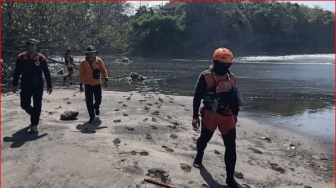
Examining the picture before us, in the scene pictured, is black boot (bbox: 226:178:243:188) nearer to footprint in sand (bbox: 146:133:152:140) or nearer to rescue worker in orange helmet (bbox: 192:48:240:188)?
rescue worker in orange helmet (bbox: 192:48:240:188)

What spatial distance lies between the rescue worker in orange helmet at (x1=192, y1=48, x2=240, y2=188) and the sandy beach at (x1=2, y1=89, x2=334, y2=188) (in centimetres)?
44

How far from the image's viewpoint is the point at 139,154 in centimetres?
657

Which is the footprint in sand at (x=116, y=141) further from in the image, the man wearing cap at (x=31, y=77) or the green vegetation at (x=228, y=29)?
the green vegetation at (x=228, y=29)

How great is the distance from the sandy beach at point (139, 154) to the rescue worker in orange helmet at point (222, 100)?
44 centimetres

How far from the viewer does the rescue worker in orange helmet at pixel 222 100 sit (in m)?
5.86

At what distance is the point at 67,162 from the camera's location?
6.11 meters

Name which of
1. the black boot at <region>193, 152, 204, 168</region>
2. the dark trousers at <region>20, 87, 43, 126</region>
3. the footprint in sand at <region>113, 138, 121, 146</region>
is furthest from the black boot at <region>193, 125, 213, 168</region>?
the dark trousers at <region>20, 87, 43, 126</region>

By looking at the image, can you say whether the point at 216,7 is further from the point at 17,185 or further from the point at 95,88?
the point at 17,185

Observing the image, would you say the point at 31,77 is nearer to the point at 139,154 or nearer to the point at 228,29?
the point at 139,154

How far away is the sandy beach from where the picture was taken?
18.7 ft

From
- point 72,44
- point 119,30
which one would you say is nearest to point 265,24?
point 119,30

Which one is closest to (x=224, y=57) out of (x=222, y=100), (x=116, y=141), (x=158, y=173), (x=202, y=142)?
(x=222, y=100)

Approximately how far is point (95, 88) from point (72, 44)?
12094 mm

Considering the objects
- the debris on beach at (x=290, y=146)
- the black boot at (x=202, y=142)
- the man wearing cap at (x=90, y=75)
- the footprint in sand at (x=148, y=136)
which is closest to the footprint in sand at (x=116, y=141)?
the footprint in sand at (x=148, y=136)
